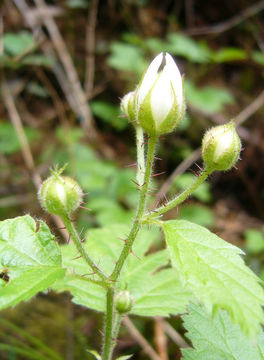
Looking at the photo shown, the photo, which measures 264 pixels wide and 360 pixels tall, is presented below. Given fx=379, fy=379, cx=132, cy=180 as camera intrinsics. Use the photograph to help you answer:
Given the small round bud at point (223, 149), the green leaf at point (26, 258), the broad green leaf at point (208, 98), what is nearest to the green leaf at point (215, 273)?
the small round bud at point (223, 149)

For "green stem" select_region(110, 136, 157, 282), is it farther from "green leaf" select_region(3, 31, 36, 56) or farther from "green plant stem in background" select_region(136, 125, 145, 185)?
"green leaf" select_region(3, 31, 36, 56)

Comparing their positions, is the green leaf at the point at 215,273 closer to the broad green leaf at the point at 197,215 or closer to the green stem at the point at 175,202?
the green stem at the point at 175,202

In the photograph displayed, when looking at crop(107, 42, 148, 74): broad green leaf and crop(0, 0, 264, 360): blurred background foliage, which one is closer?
crop(0, 0, 264, 360): blurred background foliage

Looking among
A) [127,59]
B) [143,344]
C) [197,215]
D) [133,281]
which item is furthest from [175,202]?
[127,59]

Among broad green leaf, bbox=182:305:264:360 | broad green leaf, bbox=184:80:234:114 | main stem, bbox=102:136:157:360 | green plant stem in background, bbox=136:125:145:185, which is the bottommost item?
broad green leaf, bbox=182:305:264:360

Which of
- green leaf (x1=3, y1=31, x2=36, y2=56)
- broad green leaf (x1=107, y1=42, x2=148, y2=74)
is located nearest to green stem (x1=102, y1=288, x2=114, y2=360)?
broad green leaf (x1=107, y1=42, x2=148, y2=74)
